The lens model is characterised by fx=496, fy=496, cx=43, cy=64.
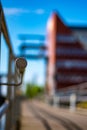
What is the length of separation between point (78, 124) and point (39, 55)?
4989 centimetres

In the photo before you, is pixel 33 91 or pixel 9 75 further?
pixel 33 91

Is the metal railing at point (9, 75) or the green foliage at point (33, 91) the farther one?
the green foliage at point (33, 91)

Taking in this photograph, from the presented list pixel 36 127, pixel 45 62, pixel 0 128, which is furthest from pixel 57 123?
pixel 45 62

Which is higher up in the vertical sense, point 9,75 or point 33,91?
point 9,75

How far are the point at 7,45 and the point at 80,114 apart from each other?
9.21 feet

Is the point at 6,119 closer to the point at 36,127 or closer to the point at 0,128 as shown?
the point at 0,128

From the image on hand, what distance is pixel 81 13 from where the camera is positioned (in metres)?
5.18

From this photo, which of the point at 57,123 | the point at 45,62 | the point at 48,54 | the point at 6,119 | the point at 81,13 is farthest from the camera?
the point at 45,62

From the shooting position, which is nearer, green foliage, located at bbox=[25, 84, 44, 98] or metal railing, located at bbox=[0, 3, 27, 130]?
metal railing, located at bbox=[0, 3, 27, 130]

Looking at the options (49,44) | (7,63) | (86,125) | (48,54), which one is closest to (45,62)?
(48,54)

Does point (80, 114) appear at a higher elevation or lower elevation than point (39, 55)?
lower

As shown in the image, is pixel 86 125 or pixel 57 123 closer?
pixel 86 125

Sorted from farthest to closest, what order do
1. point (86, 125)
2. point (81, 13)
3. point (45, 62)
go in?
point (45, 62) < point (81, 13) < point (86, 125)

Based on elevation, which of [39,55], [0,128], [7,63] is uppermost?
[39,55]
